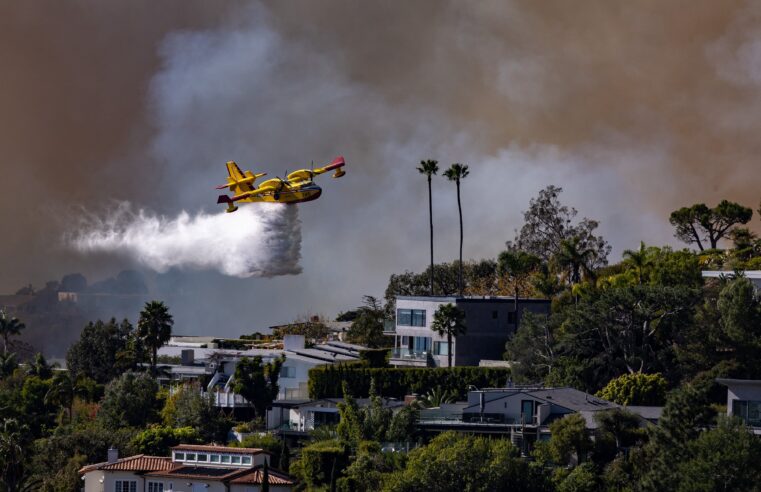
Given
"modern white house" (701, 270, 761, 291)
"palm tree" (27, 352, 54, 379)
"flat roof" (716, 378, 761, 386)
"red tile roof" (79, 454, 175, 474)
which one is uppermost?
"modern white house" (701, 270, 761, 291)

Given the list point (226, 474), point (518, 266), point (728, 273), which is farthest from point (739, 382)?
point (518, 266)

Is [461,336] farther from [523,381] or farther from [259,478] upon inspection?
[259,478]

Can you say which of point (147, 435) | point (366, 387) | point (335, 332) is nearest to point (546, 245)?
point (335, 332)

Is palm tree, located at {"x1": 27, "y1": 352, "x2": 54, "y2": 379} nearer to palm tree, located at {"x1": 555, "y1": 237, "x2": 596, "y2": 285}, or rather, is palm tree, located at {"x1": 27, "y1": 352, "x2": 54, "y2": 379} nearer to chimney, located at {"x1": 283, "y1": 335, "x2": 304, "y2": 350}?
chimney, located at {"x1": 283, "y1": 335, "x2": 304, "y2": 350}

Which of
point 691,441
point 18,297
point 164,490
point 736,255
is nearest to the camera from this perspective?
point 691,441

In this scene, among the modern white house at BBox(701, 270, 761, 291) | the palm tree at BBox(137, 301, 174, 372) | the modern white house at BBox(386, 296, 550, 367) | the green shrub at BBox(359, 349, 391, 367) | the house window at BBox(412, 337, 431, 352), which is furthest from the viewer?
the house window at BBox(412, 337, 431, 352)

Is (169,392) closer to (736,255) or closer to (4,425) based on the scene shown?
(4,425)

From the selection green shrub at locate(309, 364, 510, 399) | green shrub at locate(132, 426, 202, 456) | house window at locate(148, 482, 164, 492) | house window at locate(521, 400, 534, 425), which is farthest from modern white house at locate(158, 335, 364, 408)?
house window at locate(521, 400, 534, 425)

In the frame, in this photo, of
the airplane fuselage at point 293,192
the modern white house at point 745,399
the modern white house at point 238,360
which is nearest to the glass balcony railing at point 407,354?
the modern white house at point 238,360
